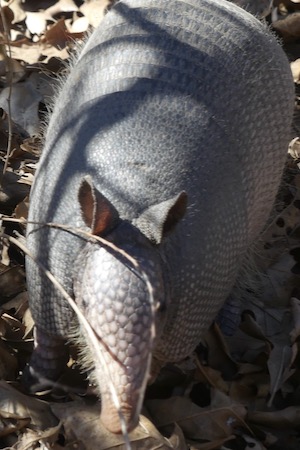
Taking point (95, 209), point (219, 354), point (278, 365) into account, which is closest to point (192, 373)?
point (219, 354)

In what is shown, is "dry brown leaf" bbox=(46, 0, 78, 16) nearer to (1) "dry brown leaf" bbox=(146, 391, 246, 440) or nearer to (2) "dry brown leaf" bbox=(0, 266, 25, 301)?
(2) "dry brown leaf" bbox=(0, 266, 25, 301)

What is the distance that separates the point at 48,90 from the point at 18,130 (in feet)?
1.49

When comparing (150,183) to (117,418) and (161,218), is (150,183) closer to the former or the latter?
(161,218)

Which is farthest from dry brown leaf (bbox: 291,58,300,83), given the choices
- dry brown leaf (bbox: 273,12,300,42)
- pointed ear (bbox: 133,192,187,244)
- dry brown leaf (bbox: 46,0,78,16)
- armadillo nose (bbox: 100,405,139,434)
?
armadillo nose (bbox: 100,405,139,434)

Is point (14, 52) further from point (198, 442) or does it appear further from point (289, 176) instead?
point (198, 442)

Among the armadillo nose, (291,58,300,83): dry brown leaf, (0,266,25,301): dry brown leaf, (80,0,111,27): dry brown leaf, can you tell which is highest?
(291,58,300,83): dry brown leaf

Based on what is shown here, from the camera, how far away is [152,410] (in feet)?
13.0

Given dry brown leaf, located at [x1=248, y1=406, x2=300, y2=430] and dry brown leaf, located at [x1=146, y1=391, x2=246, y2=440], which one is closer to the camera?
dry brown leaf, located at [x1=146, y1=391, x2=246, y2=440]

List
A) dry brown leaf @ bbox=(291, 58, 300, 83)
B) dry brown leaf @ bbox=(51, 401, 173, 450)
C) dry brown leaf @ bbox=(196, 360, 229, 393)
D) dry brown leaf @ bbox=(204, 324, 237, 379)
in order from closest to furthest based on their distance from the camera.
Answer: dry brown leaf @ bbox=(51, 401, 173, 450) < dry brown leaf @ bbox=(196, 360, 229, 393) < dry brown leaf @ bbox=(204, 324, 237, 379) < dry brown leaf @ bbox=(291, 58, 300, 83)

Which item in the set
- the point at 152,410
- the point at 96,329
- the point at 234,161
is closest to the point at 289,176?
the point at 234,161

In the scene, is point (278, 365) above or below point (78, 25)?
below

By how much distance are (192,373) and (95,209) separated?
1441 mm

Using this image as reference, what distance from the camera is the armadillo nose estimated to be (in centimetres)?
295

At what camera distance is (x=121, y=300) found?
9.68 feet
